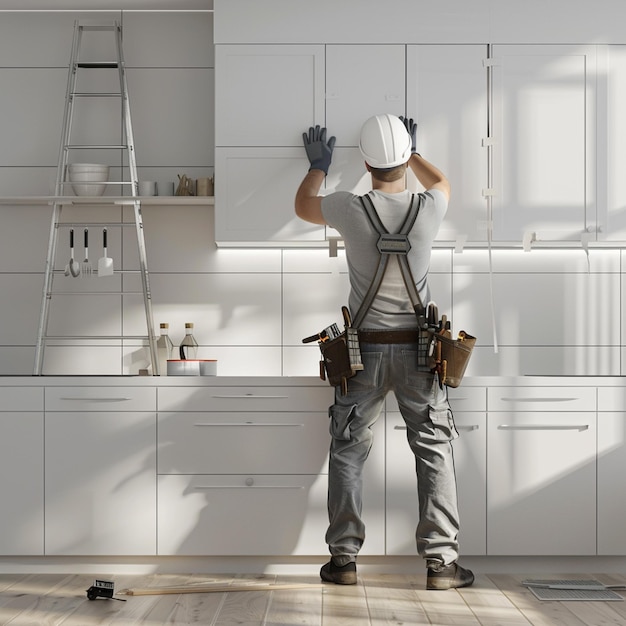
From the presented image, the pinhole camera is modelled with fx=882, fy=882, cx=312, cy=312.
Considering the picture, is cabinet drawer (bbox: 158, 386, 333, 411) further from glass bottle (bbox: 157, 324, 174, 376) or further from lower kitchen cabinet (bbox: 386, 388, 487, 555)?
glass bottle (bbox: 157, 324, 174, 376)

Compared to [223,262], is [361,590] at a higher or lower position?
lower

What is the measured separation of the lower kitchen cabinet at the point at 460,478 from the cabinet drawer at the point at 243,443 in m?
0.30

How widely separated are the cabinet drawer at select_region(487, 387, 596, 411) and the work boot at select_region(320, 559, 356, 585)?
0.88 metres

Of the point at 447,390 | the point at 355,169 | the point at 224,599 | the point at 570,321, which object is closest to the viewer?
the point at 224,599

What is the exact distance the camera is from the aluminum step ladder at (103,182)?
407 centimetres

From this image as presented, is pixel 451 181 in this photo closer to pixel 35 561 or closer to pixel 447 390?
pixel 447 390

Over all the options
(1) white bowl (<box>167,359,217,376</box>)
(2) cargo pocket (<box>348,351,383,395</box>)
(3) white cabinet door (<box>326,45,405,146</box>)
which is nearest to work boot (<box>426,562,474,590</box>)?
(2) cargo pocket (<box>348,351,383,395</box>)

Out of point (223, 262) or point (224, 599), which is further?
point (223, 262)

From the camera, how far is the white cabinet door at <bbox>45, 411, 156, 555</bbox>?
3.64 meters

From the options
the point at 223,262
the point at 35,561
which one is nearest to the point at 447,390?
the point at 223,262

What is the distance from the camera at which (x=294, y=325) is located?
4.37 m

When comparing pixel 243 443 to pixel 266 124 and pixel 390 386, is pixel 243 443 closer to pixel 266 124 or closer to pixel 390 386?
pixel 390 386

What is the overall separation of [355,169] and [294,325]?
0.84m

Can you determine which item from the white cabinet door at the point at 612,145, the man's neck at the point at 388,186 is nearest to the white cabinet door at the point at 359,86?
the man's neck at the point at 388,186
